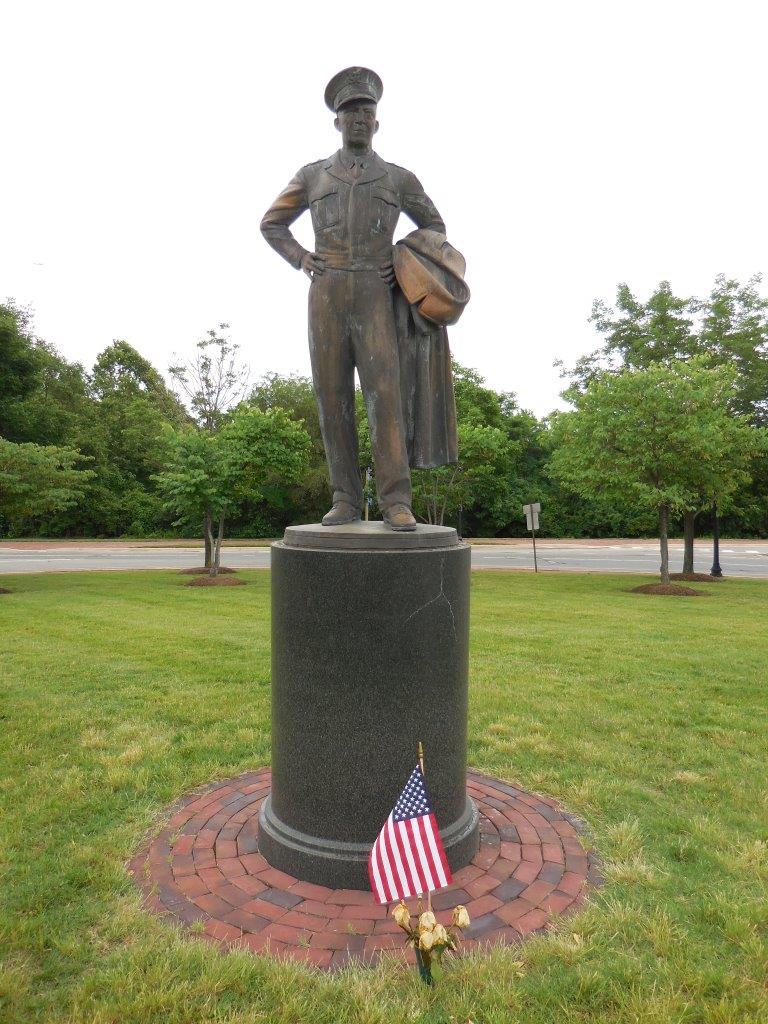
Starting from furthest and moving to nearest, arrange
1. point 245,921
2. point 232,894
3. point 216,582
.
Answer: point 216,582
point 232,894
point 245,921

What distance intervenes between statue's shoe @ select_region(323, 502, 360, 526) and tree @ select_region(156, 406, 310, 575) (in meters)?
13.2

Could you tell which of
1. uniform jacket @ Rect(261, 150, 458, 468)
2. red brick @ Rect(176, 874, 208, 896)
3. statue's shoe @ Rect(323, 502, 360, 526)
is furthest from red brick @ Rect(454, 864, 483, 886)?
uniform jacket @ Rect(261, 150, 458, 468)

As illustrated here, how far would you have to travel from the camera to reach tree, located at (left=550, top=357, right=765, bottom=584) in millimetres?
15188

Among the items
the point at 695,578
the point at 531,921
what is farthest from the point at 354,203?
the point at 695,578

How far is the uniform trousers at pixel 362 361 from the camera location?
3564 mm

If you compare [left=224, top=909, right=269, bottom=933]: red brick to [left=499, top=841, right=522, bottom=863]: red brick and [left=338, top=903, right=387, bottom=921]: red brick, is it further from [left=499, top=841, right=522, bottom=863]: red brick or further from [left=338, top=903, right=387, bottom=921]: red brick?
[left=499, top=841, right=522, bottom=863]: red brick

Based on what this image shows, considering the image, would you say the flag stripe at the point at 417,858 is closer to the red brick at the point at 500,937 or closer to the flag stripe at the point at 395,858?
the flag stripe at the point at 395,858

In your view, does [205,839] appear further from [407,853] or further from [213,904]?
[407,853]

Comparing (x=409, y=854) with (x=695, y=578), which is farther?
(x=695, y=578)

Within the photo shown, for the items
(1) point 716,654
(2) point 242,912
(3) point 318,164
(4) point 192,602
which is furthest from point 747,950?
(4) point 192,602

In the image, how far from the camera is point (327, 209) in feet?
11.7

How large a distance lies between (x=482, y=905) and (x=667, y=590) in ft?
45.8

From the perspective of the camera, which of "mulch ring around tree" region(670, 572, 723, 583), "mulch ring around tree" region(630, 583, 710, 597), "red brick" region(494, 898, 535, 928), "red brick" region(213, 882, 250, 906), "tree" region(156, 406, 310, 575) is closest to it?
"red brick" region(494, 898, 535, 928)

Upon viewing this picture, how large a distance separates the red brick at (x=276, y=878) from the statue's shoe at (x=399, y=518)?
1.81m
